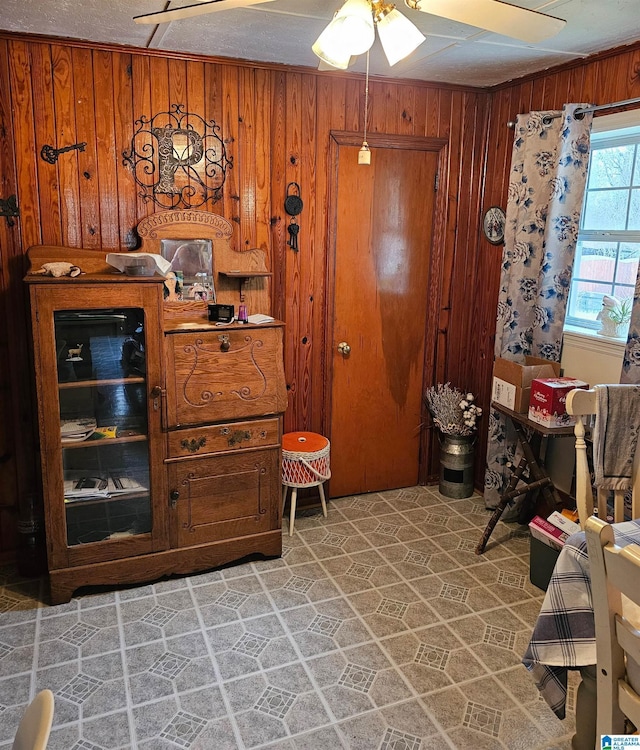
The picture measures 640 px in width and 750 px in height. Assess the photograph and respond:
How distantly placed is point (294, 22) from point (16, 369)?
6.29 feet

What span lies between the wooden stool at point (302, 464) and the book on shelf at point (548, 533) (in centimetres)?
Result: 108

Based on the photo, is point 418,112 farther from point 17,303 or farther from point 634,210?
point 17,303

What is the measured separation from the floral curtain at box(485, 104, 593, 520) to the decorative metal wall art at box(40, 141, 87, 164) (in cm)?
213

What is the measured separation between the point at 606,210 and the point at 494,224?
68cm

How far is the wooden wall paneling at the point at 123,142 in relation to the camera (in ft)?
9.55

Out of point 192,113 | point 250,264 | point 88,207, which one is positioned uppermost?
point 192,113

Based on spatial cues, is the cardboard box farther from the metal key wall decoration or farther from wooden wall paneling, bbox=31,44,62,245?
wooden wall paneling, bbox=31,44,62,245

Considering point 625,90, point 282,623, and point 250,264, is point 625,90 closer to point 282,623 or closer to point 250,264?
point 250,264

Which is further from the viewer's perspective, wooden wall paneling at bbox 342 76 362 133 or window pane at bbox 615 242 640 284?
wooden wall paneling at bbox 342 76 362 133

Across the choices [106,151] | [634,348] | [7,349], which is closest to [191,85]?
[106,151]

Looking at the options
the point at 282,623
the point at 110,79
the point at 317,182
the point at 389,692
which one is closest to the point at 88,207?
the point at 110,79

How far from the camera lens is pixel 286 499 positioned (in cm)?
365

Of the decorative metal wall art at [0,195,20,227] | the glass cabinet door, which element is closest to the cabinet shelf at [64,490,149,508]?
the glass cabinet door

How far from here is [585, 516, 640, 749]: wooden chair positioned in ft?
4.01
